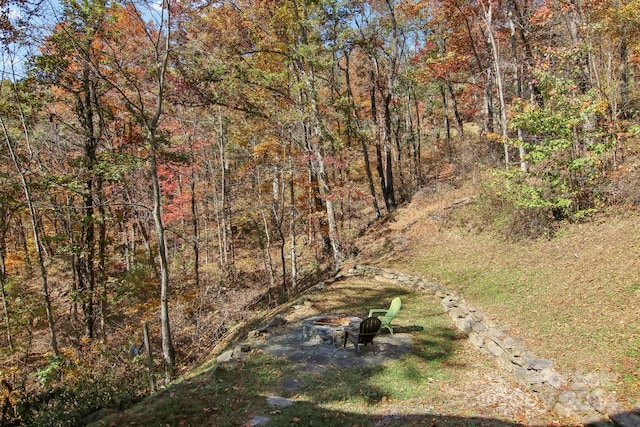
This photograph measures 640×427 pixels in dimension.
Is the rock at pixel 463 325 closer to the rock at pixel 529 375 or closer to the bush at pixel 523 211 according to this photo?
the rock at pixel 529 375

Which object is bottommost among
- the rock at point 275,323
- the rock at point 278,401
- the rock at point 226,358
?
the rock at point 275,323

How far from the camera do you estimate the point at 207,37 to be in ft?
41.9

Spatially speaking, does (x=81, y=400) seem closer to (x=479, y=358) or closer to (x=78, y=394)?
(x=78, y=394)

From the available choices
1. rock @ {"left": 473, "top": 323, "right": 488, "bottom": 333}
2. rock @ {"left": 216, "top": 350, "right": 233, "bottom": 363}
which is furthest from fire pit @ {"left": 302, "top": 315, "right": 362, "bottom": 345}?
rock @ {"left": 473, "top": 323, "right": 488, "bottom": 333}

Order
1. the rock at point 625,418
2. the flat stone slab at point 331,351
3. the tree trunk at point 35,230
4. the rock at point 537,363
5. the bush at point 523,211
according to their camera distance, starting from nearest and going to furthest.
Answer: the rock at point 625,418
the rock at point 537,363
the flat stone slab at point 331,351
the tree trunk at point 35,230
the bush at point 523,211

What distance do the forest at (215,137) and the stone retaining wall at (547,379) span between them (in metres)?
4.10

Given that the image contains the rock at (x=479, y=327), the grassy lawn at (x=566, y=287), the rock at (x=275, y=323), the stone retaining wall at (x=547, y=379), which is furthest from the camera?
the rock at (x=275, y=323)

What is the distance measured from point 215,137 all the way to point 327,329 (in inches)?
513

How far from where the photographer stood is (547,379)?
5.17m

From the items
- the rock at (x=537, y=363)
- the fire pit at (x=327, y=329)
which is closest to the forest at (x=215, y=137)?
the fire pit at (x=327, y=329)

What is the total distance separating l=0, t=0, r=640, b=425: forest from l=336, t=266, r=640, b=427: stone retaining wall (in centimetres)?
410

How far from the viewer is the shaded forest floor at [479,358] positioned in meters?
4.86

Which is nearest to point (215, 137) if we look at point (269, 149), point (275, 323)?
point (269, 149)

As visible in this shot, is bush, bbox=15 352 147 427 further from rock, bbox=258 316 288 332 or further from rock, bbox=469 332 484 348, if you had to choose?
rock, bbox=469 332 484 348
